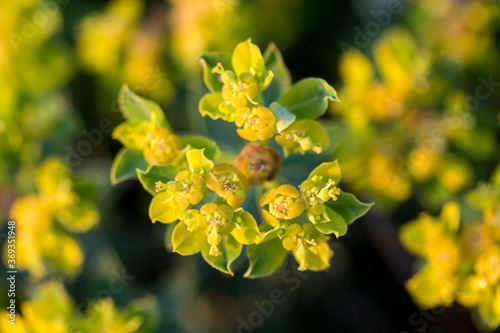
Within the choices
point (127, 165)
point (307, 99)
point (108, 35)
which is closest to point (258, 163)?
point (307, 99)

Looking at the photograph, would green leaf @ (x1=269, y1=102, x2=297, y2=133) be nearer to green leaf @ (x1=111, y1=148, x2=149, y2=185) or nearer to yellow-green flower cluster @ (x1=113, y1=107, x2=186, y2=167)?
yellow-green flower cluster @ (x1=113, y1=107, x2=186, y2=167)

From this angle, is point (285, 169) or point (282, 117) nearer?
point (282, 117)

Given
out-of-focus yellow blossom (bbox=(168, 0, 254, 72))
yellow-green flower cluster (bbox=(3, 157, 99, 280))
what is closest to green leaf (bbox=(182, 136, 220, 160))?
yellow-green flower cluster (bbox=(3, 157, 99, 280))

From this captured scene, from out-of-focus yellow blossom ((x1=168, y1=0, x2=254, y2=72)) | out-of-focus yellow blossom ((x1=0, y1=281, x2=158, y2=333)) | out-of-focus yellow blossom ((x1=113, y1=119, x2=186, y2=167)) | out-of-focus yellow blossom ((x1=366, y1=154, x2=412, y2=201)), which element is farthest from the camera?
out-of-focus yellow blossom ((x1=168, y1=0, x2=254, y2=72))

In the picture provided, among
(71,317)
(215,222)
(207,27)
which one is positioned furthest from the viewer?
(207,27)

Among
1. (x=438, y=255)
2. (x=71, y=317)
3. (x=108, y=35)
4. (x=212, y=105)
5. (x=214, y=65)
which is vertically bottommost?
(x=71, y=317)

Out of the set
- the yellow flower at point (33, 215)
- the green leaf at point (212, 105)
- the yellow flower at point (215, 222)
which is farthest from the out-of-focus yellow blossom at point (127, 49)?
the yellow flower at point (215, 222)

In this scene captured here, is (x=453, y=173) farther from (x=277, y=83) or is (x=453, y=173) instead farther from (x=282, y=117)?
(x=282, y=117)
